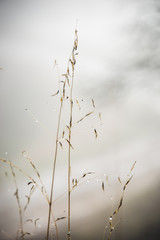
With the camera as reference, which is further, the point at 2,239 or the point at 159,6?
the point at 159,6

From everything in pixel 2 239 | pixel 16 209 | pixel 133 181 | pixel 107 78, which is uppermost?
pixel 107 78

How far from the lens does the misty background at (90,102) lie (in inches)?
42.0

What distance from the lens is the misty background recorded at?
1067 mm

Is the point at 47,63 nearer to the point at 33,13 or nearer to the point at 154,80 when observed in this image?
the point at 33,13

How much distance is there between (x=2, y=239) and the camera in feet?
3.06

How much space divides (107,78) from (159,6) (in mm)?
452

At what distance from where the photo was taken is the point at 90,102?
1154 millimetres

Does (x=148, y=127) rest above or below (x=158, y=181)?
above

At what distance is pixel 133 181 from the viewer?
1.15m

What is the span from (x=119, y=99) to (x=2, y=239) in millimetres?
796

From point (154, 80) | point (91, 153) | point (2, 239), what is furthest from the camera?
point (154, 80)

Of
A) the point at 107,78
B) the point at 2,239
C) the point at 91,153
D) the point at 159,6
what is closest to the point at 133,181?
the point at 91,153

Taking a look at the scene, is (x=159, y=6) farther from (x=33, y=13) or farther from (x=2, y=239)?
(x=2, y=239)

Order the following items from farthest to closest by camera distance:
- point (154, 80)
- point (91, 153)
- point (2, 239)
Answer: point (154, 80)
point (91, 153)
point (2, 239)
